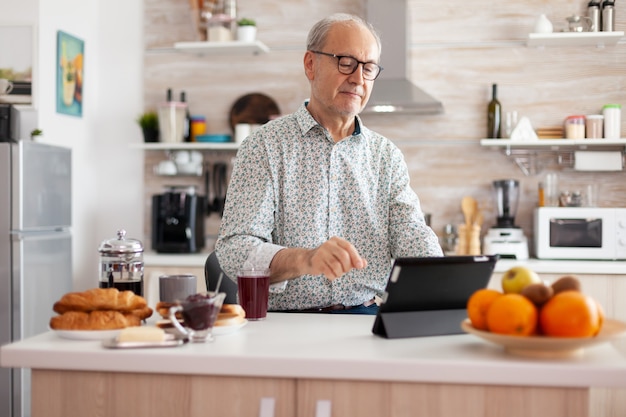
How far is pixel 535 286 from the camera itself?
1459 millimetres

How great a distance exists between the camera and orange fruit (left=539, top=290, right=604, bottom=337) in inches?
54.2

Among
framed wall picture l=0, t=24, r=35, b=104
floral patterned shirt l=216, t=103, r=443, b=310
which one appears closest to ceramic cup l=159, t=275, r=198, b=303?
floral patterned shirt l=216, t=103, r=443, b=310

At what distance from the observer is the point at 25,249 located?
3.69 metres

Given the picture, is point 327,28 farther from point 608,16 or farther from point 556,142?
point 608,16

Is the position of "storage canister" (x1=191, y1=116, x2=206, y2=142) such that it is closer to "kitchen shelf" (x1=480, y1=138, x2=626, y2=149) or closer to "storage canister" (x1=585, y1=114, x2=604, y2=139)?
"kitchen shelf" (x1=480, y1=138, x2=626, y2=149)

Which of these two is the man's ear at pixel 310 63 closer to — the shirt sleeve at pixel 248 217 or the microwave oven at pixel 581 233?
the shirt sleeve at pixel 248 217

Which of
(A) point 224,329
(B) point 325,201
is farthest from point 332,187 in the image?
(A) point 224,329

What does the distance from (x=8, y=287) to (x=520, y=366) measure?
2.89 meters

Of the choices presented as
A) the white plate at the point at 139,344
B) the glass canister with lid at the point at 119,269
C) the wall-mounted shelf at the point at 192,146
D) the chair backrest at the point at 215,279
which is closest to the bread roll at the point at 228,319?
the white plate at the point at 139,344

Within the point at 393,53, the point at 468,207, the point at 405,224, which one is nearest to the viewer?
the point at 405,224

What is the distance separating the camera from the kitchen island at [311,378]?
1.36m

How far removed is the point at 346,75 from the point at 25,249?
2.16 m

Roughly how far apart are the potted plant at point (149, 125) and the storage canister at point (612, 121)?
101 inches

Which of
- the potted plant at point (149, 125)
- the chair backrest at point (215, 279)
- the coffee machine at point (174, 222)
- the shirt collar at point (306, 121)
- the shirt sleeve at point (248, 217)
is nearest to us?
the shirt sleeve at point (248, 217)
